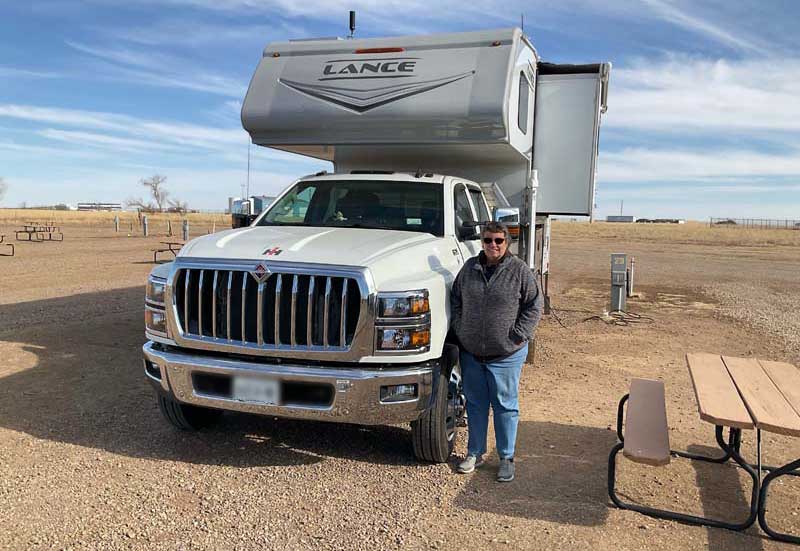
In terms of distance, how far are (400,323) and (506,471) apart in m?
1.28

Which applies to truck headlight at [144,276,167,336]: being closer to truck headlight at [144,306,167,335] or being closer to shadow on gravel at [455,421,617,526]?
truck headlight at [144,306,167,335]

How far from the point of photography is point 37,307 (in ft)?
34.7

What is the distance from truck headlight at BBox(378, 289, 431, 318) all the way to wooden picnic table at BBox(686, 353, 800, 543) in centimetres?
169

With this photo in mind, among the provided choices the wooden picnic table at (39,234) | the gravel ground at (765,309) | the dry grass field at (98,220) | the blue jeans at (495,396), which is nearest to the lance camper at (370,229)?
the blue jeans at (495,396)

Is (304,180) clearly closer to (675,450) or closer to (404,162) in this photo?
(404,162)

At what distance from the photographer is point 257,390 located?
161 inches

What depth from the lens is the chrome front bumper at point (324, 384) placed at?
156 inches

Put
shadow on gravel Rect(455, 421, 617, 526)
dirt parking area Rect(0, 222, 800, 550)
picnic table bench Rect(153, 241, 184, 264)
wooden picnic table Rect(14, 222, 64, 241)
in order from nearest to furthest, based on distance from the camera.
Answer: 1. dirt parking area Rect(0, 222, 800, 550)
2. shadow on gravel Rect(455, 421, 617, 526)
3. picnic table bench Rect(153, 241, 184, 264)
4. wooden picnic table Rect(14, 222, 64, 241)

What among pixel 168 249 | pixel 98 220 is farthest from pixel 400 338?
pixel 98 220

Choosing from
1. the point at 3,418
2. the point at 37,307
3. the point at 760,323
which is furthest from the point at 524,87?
the point at 37,307

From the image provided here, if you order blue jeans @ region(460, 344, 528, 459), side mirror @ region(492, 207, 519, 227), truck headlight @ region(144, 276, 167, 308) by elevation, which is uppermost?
side mirror @ region(492, 207, 519, 227)

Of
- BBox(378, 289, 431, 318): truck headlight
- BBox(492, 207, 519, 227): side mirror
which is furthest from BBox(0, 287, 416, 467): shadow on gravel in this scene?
BBox(492, 207, 519, 227): side mirror

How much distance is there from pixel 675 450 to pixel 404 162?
13.1 ft

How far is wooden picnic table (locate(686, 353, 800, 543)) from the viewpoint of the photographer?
332cm
